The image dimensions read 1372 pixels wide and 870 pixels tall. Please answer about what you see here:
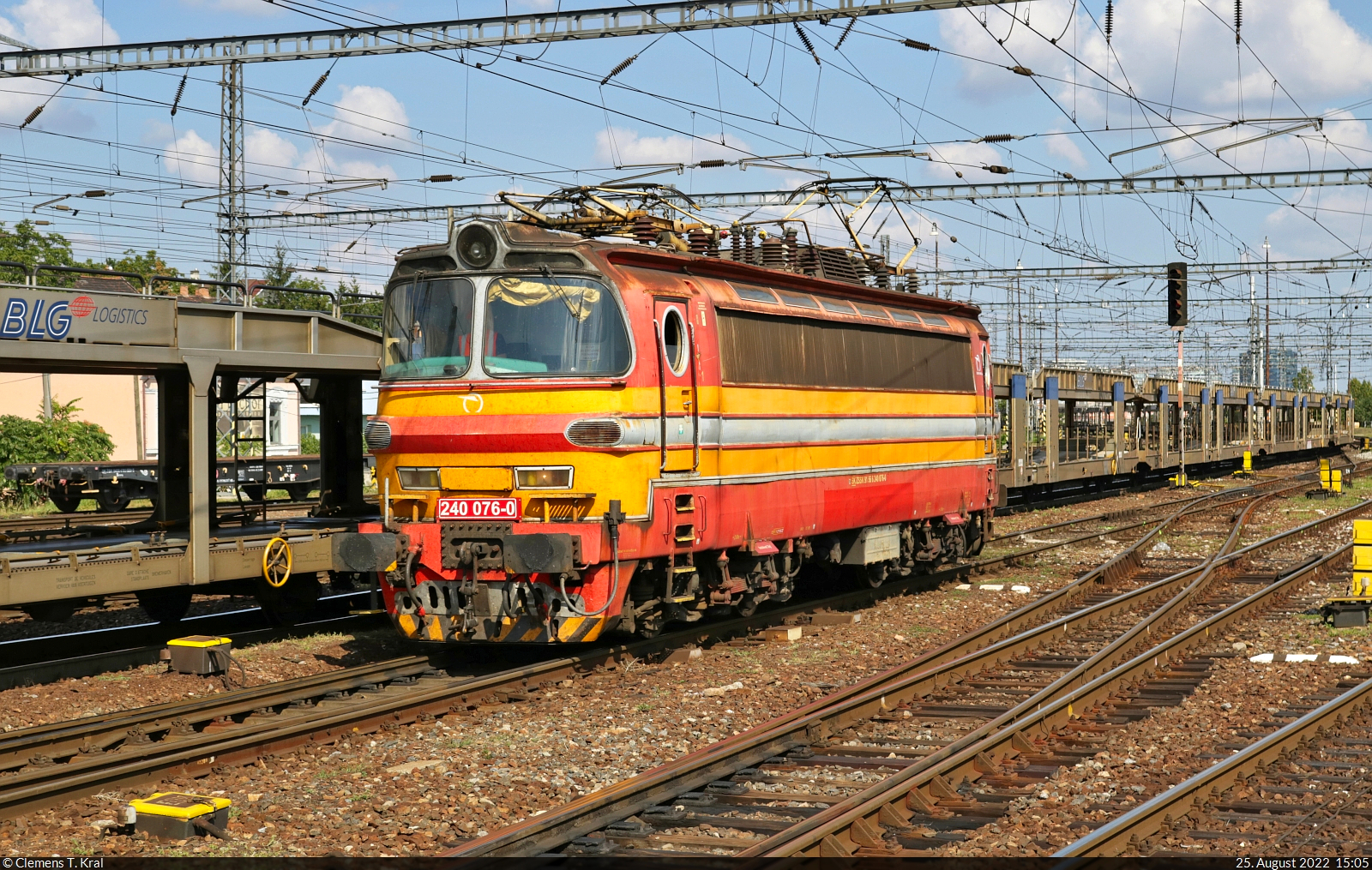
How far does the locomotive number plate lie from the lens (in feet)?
36.6

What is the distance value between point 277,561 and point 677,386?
4669 millimetres

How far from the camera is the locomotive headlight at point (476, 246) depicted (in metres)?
11.5

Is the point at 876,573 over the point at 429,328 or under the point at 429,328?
under

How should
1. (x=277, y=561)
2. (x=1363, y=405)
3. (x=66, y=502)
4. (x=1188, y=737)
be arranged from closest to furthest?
(x=1188, y=737) < (x=277, y=561) < (x=66, y=502) < (x=1363, y=405)

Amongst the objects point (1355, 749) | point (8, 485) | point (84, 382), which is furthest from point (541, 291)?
point (84, 382)

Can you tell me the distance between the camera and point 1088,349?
235 feet

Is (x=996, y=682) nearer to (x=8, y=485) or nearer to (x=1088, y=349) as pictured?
(x=8, y=485)

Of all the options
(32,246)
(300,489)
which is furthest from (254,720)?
(32,246)

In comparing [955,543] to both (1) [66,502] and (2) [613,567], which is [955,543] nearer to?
(2) [613,567]

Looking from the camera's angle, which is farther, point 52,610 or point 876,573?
point 876,573

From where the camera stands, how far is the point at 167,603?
14.4 meters

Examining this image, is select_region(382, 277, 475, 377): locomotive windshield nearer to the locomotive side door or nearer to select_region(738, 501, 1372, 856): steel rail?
the locomotive side door

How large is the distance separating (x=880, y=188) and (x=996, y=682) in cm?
790

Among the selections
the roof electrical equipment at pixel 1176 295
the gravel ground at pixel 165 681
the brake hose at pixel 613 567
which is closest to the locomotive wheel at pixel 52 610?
the gravel ground at pixel 165 681
